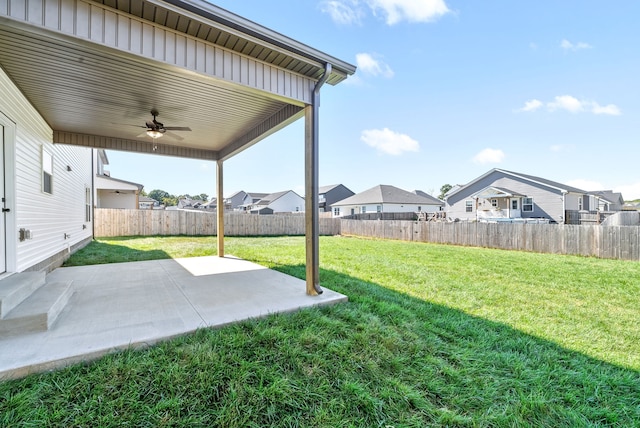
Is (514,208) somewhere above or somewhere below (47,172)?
below

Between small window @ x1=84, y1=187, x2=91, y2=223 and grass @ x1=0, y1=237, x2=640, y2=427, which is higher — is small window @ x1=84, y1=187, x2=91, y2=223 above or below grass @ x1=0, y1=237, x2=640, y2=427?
above

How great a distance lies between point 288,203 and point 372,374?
3278 cm

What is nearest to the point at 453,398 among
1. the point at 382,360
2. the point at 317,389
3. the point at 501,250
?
the point at 382,360

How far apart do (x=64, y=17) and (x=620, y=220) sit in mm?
15584

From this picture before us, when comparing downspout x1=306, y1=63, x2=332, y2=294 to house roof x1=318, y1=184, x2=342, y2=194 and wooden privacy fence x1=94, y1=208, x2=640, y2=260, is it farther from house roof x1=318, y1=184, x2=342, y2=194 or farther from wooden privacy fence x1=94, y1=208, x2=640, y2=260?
house roof x1=318, y1=184, x2=342, y2=194

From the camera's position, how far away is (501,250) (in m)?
9.80

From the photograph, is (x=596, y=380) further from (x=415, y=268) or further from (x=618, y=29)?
(x=618, y=29)

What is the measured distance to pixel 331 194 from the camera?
32688 mm

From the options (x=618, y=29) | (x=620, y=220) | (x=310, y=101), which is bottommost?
(x=620, y=220)

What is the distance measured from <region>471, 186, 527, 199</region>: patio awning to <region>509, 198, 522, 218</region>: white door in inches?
23.5

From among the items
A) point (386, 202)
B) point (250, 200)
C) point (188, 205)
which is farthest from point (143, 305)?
point (188, 205)

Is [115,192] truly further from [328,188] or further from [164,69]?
[328,188]

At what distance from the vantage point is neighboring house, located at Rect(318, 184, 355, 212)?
3203 centimetres

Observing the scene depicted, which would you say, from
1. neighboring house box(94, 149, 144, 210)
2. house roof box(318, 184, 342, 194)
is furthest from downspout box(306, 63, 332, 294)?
house roof box(318, 184, 342, 194)
